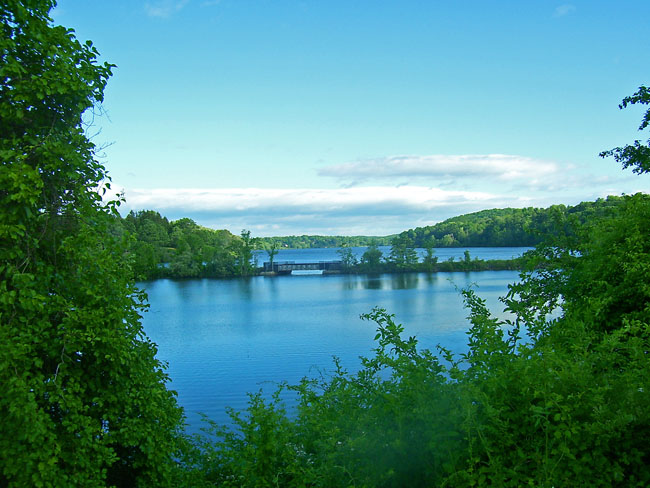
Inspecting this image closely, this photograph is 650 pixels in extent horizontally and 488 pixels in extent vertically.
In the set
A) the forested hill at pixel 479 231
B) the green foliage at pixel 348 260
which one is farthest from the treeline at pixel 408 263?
the forested hill at pixel 479 231

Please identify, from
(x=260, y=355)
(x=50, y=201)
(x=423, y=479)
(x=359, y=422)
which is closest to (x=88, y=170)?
(x=50, y=201)

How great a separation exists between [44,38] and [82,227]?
59.1 inches

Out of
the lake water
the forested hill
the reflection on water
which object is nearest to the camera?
the lake water

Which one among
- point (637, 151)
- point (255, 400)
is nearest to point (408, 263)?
point (637, 151)

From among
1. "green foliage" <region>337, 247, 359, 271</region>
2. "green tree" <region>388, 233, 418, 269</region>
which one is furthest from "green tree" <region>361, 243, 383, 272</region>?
"green tree" <region>388, 233, 418, 269</region>

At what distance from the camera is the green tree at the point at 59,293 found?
3.25m

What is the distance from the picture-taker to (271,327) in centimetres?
2369

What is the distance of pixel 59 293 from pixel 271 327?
66.3 feet

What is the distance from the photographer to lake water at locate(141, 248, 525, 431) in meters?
14.2

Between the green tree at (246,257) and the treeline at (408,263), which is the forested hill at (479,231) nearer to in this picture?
the treeline at (408,263)

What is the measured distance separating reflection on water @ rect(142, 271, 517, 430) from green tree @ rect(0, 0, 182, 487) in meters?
→ 2.91

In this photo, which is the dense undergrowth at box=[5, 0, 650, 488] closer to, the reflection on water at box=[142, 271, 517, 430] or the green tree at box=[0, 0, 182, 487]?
the green tree at box=[0, 0, 182, 487]

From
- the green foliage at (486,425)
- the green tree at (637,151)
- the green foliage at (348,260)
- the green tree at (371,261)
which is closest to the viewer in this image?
the green foliage at (486,425)

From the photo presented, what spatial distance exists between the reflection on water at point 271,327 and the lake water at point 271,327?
0.14 feet
